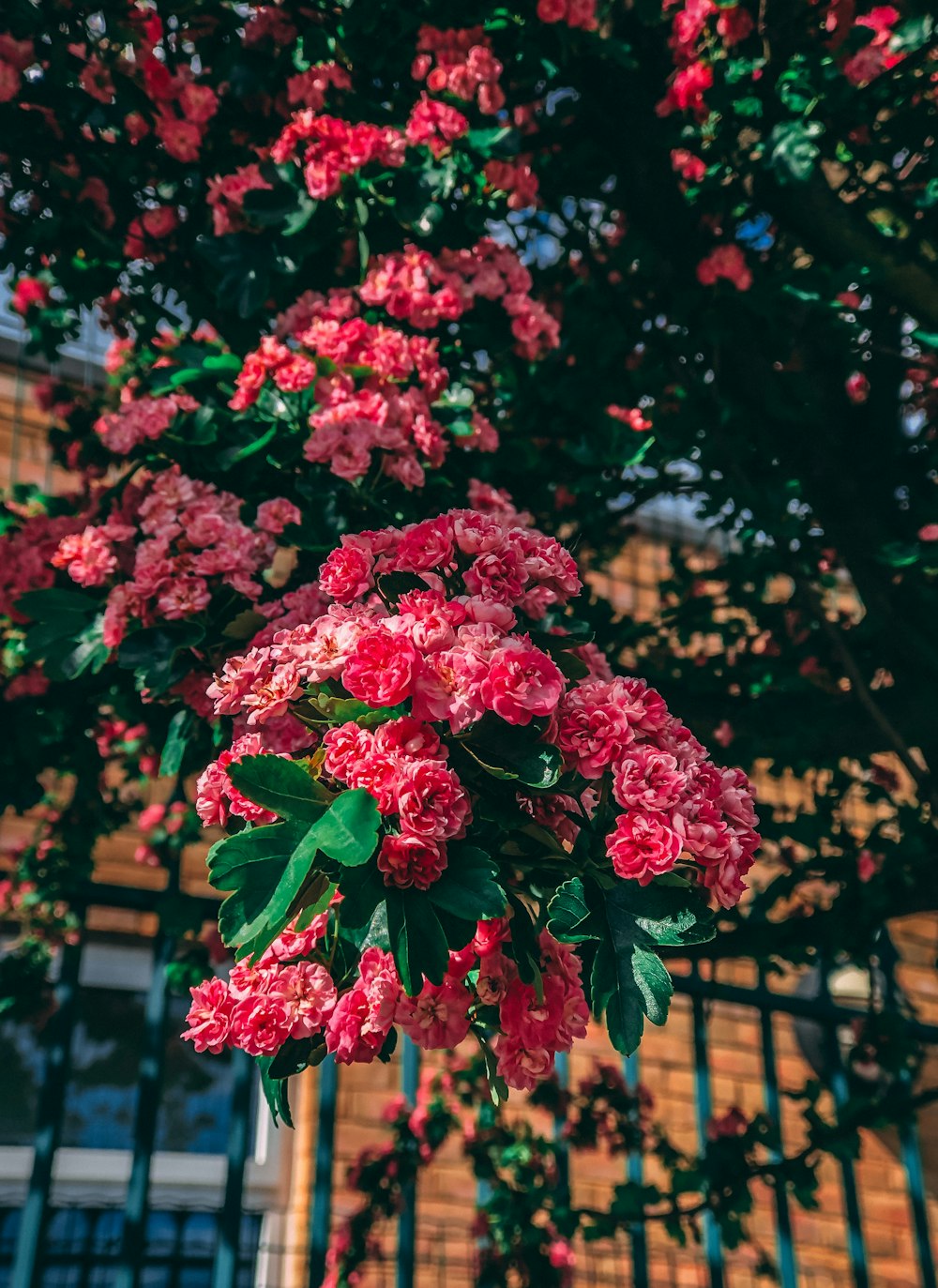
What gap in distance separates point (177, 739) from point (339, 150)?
1173 mm

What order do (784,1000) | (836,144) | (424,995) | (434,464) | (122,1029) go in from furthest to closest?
(122,1029)
(784,1000)
(836,144)
(434,464)
(424,995)

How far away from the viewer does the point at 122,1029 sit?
454 centimetres

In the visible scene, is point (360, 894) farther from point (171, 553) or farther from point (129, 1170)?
point (129, 1170)

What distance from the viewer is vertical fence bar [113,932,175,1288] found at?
7.32 feet

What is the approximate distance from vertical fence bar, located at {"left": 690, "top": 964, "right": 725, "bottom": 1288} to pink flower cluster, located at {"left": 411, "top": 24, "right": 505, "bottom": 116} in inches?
82.9

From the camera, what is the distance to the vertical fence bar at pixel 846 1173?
2988mm

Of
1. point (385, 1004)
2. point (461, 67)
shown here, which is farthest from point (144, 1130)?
point (461, 67)

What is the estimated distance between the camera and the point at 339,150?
2193 millimetres

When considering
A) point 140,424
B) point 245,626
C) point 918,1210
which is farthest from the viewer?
point 918,1210

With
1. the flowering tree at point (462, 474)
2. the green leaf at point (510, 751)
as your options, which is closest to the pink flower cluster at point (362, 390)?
the flowering tree at point (462, 474)

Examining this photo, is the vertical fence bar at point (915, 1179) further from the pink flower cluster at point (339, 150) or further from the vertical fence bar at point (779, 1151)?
the pink flower cluster at point (339, 150)

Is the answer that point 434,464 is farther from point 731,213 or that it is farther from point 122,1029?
point 122,1029

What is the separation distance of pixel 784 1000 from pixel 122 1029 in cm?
274

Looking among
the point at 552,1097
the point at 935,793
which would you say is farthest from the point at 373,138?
the point at 552,1097
